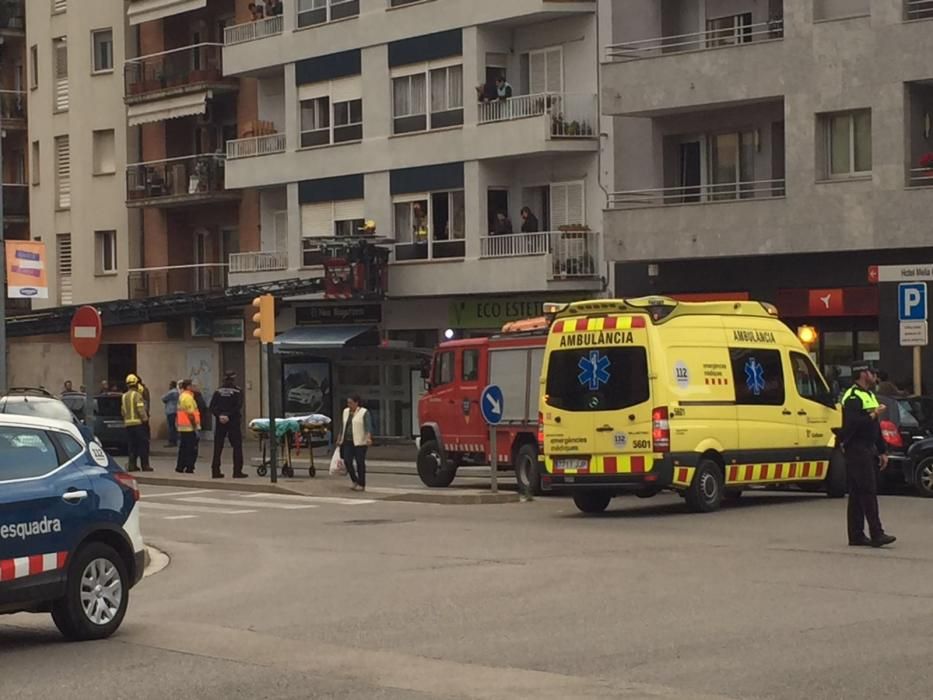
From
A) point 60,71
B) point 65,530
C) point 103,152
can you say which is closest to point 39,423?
point 65,530

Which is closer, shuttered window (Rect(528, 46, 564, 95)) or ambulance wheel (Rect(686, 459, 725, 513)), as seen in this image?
ambulance wheel (Rect(686, 459, 725, 513))

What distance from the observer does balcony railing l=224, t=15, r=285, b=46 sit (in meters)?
48.4

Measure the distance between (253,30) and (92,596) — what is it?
38278 mm

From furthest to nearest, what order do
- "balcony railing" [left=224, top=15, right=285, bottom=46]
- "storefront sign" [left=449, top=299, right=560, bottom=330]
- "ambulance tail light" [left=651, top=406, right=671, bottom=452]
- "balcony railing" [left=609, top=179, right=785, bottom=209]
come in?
"balcony railing" [left=224, top=15, right=285, bottom=46], "storefront sign" [left=449, top=299, right=560, bottom=330], "balcony railing" [left=609, top=179, right=785, bottom=209], "ambulance tail light" [left=651, top=406, right=671, bottom=452]

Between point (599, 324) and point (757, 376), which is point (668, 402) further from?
point (757, 376)

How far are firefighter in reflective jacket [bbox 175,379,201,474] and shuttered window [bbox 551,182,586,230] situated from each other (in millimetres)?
10387

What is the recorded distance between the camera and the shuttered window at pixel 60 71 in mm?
57438

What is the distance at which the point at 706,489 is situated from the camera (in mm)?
22812

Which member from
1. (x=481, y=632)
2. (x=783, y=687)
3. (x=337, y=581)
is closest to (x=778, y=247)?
(x=337, y=581)

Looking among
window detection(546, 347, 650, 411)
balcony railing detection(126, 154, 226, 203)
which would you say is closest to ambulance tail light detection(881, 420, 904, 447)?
window detection(546, 347, 650, 411)

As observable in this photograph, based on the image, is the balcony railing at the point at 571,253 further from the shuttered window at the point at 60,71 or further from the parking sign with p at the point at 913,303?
the shuttered window at the point at 60,71

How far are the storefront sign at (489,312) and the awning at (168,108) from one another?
11.3 meters

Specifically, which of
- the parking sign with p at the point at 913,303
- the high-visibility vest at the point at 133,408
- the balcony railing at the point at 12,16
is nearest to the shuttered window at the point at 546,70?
the high-visibility vest at the point at 133,408

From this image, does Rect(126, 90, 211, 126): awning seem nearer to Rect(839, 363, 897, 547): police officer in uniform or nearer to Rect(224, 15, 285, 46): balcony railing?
Rect(224, 15, 285, 46): balcony railing
